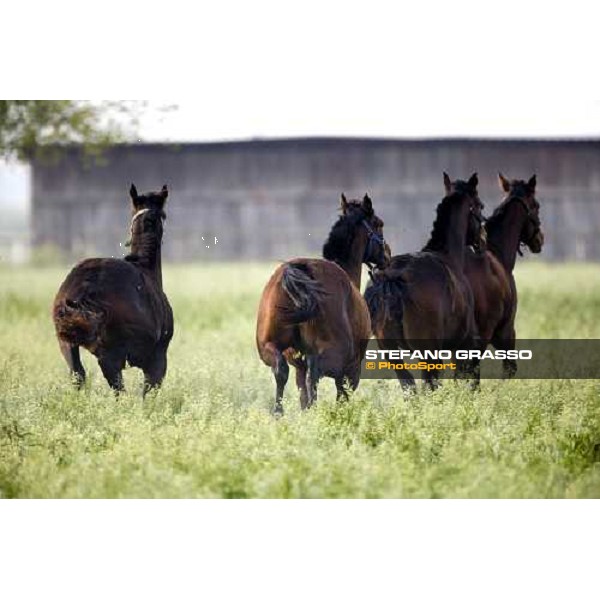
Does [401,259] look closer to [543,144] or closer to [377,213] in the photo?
[377,213]

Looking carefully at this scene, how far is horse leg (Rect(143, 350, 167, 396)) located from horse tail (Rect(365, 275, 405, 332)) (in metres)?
1.38

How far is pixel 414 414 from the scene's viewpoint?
757cm

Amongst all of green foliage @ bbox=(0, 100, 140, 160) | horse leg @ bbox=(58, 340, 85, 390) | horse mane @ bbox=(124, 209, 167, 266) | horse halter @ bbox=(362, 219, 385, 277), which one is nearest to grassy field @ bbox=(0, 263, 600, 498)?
horse leg @ bbox=(58, 340, 85, 390)

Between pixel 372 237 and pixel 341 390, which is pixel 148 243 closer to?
pixel 372 237

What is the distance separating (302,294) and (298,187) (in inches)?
44.1

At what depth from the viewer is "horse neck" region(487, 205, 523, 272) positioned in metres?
8.55

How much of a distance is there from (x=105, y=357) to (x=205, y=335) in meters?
1.06

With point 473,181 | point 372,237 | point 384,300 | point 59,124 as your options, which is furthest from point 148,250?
point 473,181

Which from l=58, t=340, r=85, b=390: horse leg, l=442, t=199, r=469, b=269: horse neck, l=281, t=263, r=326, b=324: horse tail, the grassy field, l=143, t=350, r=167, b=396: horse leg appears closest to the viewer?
the grassy field

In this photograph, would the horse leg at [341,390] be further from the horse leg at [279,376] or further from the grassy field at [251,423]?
the horse leg at [279,376]

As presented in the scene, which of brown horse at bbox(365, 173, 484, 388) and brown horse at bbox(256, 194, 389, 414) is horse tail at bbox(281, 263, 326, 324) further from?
brown horse at bbox(365, 173, 484, 388)

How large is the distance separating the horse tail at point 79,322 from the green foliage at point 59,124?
1087 mm

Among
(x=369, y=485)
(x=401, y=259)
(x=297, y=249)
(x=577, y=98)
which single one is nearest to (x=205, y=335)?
(x=297, y=249)

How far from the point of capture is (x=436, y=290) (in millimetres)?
8102
